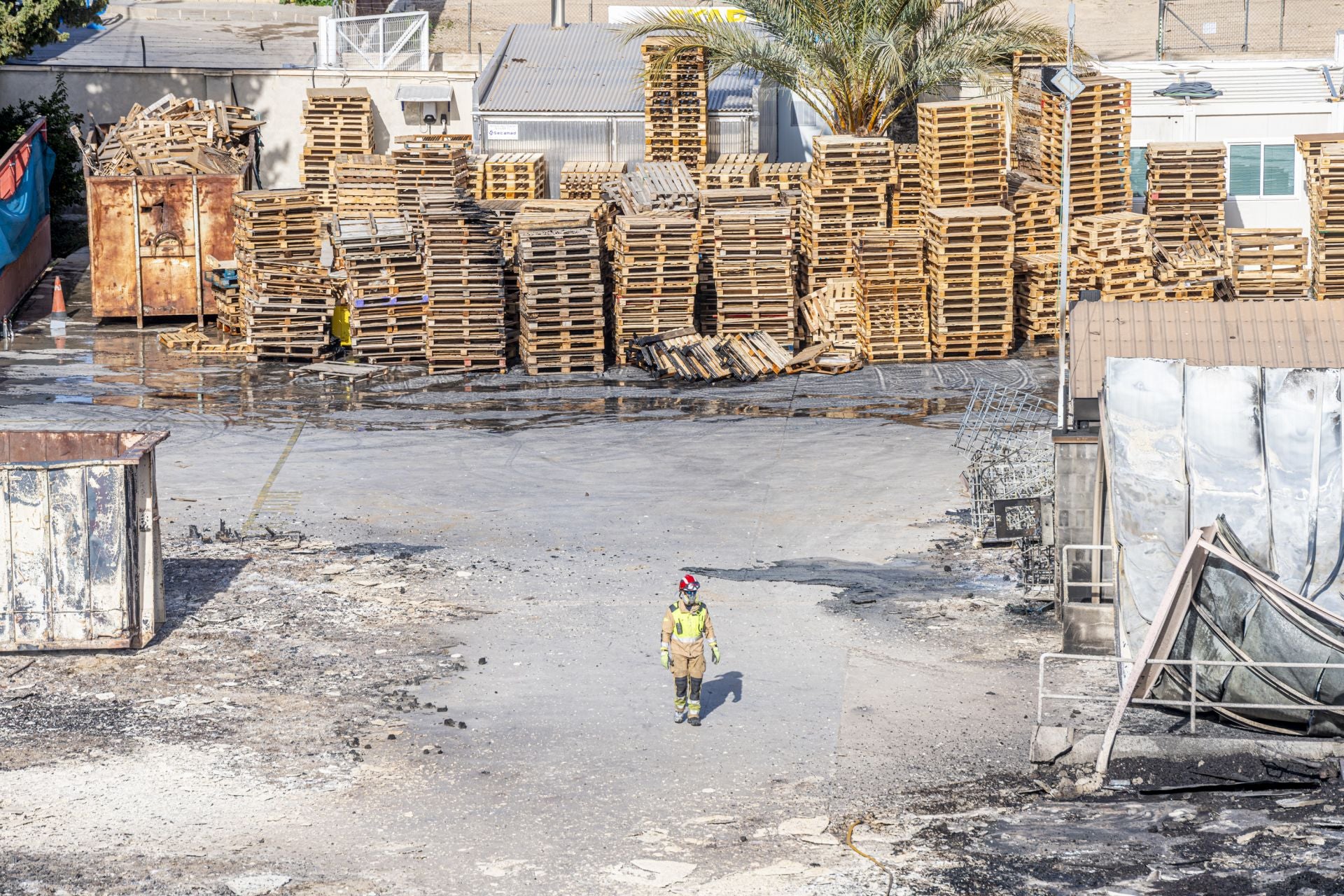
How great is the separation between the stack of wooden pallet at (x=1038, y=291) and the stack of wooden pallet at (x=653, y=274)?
5.70 metres

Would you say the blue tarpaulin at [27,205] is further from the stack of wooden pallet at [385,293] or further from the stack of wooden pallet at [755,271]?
the stack of wooden pallet at [755,271]

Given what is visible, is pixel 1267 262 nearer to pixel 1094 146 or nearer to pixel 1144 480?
pixel 1094 146

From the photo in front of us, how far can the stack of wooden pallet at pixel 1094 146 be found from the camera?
30172mm

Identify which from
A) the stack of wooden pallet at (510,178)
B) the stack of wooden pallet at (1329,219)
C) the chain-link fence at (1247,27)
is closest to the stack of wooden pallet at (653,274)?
the stack of wooden pallet at (510,178)

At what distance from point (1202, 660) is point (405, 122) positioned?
1122 inches

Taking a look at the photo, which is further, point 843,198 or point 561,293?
point 843,198

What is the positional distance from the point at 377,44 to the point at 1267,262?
66.5 feet

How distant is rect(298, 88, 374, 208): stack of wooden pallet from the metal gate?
196 cm

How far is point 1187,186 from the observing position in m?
31.0

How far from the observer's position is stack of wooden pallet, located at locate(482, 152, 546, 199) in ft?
110

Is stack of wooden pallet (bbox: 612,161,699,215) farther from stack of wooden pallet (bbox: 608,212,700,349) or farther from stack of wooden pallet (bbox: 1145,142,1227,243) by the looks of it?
stack of wooden pallet (bbox: 1145,142,1227,243)

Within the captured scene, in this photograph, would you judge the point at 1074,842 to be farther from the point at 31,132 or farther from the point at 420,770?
the point at 31,132

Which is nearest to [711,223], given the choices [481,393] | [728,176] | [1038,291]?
[728,176]

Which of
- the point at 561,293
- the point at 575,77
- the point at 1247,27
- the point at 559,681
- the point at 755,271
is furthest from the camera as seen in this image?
the point at 1247,27
